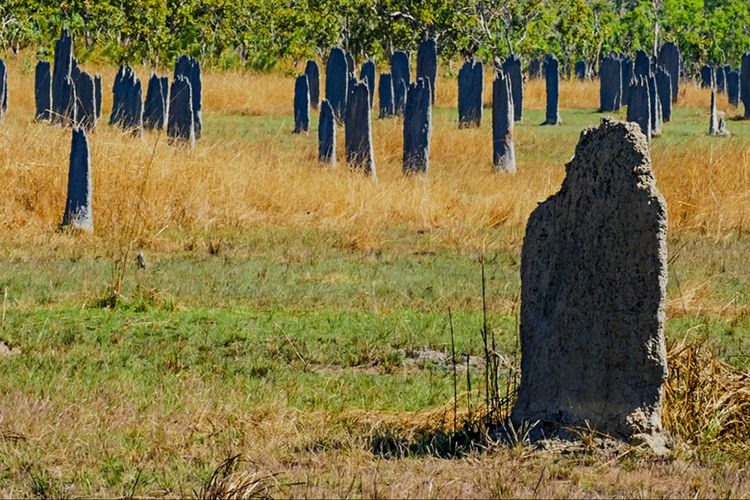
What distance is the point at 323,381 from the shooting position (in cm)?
859

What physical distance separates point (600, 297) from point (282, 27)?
1565 inches

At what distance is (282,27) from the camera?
45.6 metres

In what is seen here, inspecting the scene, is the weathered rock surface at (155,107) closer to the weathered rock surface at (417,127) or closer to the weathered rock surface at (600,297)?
the weathered rock surface at (417,127)

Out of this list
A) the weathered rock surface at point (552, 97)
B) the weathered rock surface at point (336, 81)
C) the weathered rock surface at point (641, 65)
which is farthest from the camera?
the weathered rock surface at point (641, 65)

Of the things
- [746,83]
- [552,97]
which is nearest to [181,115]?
[552,97]

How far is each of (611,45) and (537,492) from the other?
166 ft

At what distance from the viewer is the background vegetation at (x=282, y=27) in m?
38.2

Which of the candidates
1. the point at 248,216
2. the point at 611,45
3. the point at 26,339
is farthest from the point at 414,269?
the point at 611,45

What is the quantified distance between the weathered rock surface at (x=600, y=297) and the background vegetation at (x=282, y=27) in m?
30.8

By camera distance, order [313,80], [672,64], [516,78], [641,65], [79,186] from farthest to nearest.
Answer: [672,64]
[641,65]
[313,80]
[516,78]
[79,186]

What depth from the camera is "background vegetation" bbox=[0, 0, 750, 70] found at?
3816cm

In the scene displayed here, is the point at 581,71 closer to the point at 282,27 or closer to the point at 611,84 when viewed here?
the point at 282,27

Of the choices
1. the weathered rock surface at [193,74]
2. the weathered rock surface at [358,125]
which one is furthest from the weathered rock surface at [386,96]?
the weathered rock surface at [358,125]

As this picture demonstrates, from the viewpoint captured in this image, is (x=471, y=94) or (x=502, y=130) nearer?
(x=502, y=130)
